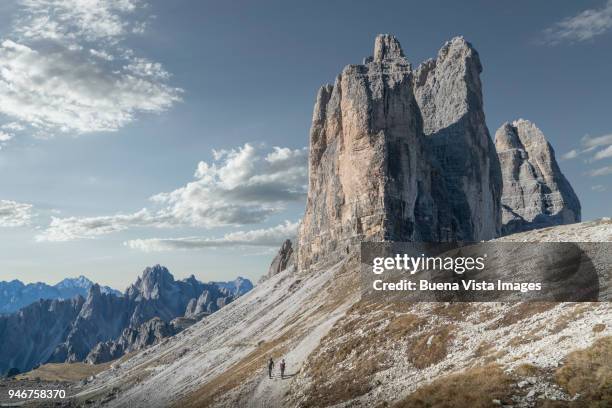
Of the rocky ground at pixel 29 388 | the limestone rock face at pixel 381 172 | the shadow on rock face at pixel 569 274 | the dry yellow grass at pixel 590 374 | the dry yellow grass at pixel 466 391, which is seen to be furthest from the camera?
the limestone rock face at pixel 381 172

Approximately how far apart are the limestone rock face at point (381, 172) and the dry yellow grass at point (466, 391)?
106 metres

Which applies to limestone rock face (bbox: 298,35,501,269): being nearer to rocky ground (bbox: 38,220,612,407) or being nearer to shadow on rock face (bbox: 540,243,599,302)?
rocky ground (bbox: 38,220,612,407)

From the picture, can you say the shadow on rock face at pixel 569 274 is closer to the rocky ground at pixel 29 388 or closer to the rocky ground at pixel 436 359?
the rocky ground at pixel 436 359

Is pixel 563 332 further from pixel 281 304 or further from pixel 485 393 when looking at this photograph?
pixel 281 304

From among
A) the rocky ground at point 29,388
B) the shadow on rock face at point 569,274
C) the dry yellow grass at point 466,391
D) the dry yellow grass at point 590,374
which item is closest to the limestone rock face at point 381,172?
the rocky ground at point 29,388

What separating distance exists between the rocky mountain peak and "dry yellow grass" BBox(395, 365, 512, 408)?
161237mm

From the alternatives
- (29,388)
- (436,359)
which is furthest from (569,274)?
(29,388)

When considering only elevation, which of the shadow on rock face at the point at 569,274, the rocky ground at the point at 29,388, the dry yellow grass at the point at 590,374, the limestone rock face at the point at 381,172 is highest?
the limestone rock face at the point at 381,172

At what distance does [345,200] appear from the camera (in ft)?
510

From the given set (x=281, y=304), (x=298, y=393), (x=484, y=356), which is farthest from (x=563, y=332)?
(x=281, y=304)

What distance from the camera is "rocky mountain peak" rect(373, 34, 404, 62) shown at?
18062 centimetres

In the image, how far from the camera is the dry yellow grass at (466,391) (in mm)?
27281

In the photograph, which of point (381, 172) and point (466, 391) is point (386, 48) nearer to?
point (381, 172)

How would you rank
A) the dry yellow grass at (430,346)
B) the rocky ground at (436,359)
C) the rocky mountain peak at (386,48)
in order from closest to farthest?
the rocky ground at (436,359) < the dry yellow grass at (430,346) < the rocky mountain peak at (386,48)
